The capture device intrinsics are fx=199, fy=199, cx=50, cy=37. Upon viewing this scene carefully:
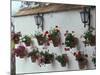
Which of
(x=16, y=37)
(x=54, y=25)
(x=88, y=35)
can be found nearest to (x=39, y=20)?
(x=54, y=25)

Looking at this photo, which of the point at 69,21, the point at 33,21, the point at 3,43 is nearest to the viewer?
the point at 3,43

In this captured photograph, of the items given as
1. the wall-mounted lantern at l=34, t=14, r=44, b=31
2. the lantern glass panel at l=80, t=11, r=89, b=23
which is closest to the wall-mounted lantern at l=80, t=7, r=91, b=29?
the lantern glass panel at l=80, t=11, r=89, b=23

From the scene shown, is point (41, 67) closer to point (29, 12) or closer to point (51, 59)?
point (51, 59)

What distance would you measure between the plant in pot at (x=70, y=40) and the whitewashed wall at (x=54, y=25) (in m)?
0.04

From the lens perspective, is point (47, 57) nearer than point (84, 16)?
Yes

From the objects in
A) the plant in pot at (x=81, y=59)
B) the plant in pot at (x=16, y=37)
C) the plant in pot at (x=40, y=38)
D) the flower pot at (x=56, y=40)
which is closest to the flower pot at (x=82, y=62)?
the plant in pot at (x=81, y=59)

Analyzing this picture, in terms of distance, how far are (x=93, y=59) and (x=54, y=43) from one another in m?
0.42

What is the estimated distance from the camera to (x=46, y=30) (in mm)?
1757

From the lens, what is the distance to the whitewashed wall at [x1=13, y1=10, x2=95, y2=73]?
1.68 m

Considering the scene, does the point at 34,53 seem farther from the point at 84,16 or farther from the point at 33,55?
the point at 84,16

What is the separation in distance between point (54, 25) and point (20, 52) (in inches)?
15.2

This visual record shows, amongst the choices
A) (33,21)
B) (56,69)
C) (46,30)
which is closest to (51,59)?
(56,69)

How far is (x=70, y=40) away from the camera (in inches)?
72.1

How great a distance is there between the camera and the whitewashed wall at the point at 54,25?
1.68m
